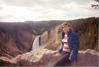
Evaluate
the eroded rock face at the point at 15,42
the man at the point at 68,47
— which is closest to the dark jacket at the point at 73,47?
the man at the point at 68,47

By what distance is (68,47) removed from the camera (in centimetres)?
293

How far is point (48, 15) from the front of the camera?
2.95m

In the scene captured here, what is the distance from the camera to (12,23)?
114 inches

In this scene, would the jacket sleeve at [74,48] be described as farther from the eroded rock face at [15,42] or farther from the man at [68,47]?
the eroded rock face at [15,42]

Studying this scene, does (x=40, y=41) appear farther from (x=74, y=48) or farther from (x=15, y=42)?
(x=74, y=48)

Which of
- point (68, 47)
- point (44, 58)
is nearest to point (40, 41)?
point (44, 58)

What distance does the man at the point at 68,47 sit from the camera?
9.56 feet

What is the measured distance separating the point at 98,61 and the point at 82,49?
0.24 metres

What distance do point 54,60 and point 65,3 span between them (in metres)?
0.67

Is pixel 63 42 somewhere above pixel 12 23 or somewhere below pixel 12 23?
below

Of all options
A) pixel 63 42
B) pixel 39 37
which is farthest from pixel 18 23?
pixel 63 42

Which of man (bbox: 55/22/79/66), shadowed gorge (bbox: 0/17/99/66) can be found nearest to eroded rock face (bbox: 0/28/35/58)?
shadowed gorge (bbox: 0/17/99/66)

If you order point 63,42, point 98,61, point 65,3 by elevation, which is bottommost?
point 98,61

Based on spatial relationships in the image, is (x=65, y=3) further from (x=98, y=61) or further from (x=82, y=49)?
(x=98, y=61)
